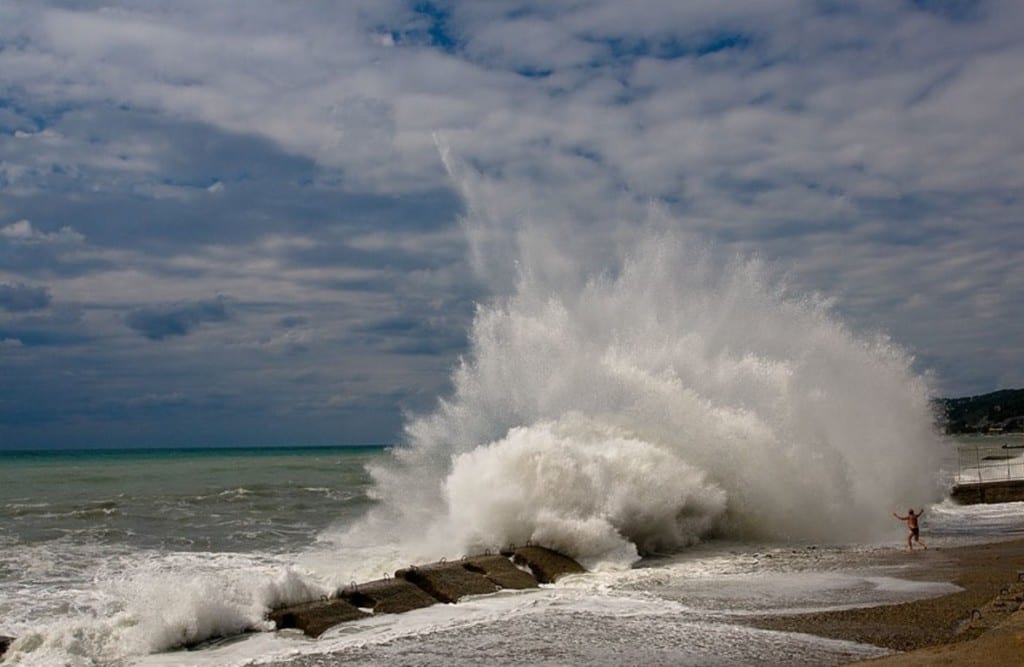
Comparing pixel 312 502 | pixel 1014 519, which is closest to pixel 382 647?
pixel 1014 519

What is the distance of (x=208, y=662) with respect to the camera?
30.9 feet

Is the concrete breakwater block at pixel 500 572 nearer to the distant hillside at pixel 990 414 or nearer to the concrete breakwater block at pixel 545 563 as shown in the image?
the concrete breakwater block at pixel 545 563

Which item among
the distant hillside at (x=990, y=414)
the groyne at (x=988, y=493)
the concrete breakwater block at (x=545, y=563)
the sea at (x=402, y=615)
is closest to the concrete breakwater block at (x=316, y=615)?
the sea at (x=402, y=615)

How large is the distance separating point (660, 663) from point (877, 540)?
11.8m

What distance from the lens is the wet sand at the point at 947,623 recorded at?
8.02 meters

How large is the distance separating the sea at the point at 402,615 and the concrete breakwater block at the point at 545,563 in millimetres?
345

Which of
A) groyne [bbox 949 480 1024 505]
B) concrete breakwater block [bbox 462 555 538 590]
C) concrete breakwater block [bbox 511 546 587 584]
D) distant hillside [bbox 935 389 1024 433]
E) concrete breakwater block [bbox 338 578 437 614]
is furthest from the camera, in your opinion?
distant hillside [bbox 935 389 1024 433]

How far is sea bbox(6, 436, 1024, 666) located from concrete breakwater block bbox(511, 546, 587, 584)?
1.13 feet

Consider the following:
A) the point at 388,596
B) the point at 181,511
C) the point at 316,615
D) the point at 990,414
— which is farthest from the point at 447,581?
the point at 990,414

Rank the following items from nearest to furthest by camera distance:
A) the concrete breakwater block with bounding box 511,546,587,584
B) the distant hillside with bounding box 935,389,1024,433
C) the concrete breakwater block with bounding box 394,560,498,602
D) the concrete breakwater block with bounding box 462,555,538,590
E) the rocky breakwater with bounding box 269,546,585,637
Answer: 1. the rocky breakwater with bounding box 269,546,585,637
2. the concrete breakwater block with bounding box 394,560,498,602
3. the concrete breakwater block with bounding box 462,555,538,590
4. the concrete breakwater block with bounding box 511,546,587,584
5. the distant hillside with bounding box 935,389,1024,433

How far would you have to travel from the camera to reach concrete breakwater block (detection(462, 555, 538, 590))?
526 inches

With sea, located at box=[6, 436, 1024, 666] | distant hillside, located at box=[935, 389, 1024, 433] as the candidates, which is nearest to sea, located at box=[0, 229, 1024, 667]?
sea, located at box=[6, 436, 1024, 666]

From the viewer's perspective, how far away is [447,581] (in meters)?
12.8

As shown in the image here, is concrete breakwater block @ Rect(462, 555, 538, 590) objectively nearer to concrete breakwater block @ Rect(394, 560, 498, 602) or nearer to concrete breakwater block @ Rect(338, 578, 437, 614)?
concrete breakwater block @ Rect(394, 560, 498, 602)
